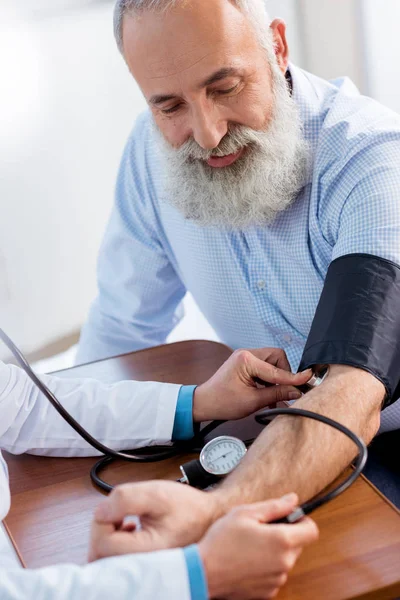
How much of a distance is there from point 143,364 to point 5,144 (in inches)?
56.6

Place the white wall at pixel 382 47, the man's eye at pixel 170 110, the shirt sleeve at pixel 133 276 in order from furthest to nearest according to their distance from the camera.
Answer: the white wall at pixel 382 47, the shirt sleeve at pixel 133 276, the man's eye at pixel 170 110

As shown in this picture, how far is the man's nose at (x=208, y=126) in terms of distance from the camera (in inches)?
54.8

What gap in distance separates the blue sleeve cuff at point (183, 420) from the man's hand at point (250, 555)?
0.36 metres

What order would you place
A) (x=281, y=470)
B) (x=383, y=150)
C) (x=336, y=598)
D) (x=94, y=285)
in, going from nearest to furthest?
1. (x=336, y=598)
2. (x=281, y=470)
3. (x=383, y=150)
4. (x=94, y=285)

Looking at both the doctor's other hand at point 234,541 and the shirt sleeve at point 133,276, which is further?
the shirt sleeve at point 133,276

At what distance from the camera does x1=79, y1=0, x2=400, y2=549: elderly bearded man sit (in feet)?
3.54

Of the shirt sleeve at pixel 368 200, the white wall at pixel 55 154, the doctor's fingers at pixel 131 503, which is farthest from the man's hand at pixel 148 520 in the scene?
the white wall at pixel 55 154

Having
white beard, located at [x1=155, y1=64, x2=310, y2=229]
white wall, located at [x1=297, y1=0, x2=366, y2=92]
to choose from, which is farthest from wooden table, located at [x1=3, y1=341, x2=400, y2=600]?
white wall, located at [x1=297, y1=0, x2=366, y2=92]

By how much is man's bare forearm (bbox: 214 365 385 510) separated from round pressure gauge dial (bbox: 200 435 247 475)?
43 millimetres

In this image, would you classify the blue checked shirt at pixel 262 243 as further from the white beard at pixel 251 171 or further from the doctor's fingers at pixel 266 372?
the doctor's fingers at pixel 266 372

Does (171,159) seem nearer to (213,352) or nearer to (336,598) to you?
(213,352)

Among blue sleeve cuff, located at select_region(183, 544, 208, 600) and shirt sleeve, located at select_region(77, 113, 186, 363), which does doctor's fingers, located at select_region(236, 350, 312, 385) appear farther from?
shirt sleeve, located at select_region(77, 113, 186, 363)

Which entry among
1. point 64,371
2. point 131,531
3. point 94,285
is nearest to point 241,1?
point 64,371

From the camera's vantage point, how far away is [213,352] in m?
1.54
